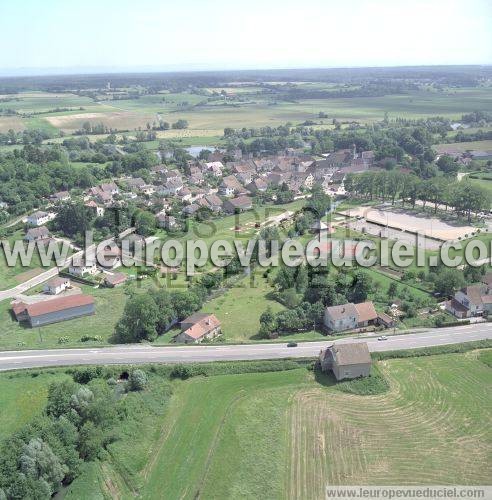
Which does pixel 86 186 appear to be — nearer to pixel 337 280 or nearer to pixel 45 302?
pixel 45 302

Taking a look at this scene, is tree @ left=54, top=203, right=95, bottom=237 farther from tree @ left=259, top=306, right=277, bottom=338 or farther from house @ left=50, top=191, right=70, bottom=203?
tree @ left=259, top=306, right=277, bottom=338

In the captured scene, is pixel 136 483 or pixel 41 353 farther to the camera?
pixel 41 353

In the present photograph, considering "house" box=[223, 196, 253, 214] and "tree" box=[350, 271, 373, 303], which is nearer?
"tree" box=[350, 271, 373, 303]

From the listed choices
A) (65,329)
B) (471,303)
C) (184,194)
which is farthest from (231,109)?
(471,303)

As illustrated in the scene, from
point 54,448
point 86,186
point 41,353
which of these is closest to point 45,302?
point 41,353

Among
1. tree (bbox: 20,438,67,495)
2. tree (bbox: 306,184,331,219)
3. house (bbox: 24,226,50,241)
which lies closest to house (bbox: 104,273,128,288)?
house (bbox: 24,226,50,241)

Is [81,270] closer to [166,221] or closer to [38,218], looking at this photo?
[166,221]

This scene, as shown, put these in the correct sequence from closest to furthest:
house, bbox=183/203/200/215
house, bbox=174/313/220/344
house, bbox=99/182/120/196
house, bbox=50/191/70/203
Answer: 1. house, bbox=174/313/220/344
2. house, bbox=183/203/200/215
3. house, bbox=50/191/70/203
4. house, bbox=99/182/120/196

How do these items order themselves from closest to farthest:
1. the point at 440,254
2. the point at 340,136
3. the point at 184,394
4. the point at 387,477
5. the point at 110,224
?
the point at 387,477 → the point at 184,394 → the point at 440,254 → the point at 110,224 → the point at 340,136
